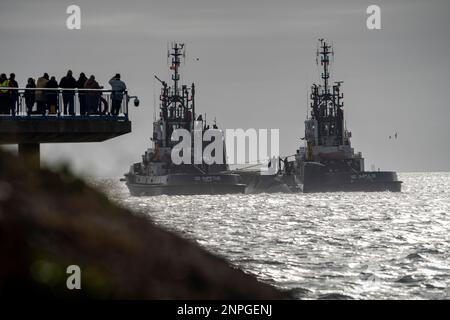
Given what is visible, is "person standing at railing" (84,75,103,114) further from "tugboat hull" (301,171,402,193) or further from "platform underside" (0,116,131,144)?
"tugboat hull" (301,171,402,193)

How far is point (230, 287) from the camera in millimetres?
7238

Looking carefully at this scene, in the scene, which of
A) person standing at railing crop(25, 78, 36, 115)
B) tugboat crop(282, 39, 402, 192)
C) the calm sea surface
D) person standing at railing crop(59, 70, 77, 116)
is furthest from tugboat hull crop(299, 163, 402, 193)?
person standing at railing crop(25, 78, 36, 115)

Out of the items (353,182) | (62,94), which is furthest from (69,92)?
(353,182)

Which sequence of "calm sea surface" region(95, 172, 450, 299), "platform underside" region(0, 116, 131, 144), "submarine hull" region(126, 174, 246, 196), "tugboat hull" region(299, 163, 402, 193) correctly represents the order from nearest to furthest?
"platform underside" region(0, 116, 131, 144) → "calm sea surface" region(95, 172, 450, 299) → "submarine hull" region(126, 174, 246, 196) → "tugboat hull" region(299, 163, 402, 193)

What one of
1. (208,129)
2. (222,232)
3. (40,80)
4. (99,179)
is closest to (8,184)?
(99,179)

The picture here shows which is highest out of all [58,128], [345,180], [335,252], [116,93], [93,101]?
[116,93]

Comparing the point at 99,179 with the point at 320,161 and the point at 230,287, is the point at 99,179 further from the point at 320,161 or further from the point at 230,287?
the point at 320,161

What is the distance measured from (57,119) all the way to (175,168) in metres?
107

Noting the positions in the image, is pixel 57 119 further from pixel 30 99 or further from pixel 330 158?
pixel 330 158

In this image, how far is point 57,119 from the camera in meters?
19.7

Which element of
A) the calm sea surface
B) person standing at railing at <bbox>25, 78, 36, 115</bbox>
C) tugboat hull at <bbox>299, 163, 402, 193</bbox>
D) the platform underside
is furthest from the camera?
tugboat hull at <bbox>299, 163, 402, 193</bbox>

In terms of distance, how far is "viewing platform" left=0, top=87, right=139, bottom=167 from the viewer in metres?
19.5

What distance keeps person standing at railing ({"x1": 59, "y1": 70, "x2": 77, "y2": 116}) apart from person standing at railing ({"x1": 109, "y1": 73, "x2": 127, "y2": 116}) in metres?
0.93
